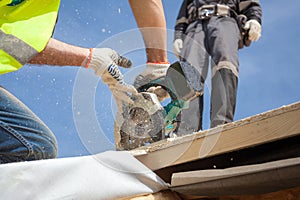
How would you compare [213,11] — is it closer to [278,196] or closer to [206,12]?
[206,12]

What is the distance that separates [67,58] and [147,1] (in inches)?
33.8

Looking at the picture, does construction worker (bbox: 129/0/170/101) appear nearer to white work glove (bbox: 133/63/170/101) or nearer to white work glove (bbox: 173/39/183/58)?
white work glove (bbox: 133/63/170/101)

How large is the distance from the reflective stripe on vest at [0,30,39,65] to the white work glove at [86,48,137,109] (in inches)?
14.4

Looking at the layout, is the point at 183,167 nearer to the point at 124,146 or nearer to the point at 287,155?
the point at 287,155

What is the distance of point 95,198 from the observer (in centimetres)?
137

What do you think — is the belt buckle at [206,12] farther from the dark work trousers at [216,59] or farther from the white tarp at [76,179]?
the white tarp at [76,179]

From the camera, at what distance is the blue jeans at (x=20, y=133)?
138 cm

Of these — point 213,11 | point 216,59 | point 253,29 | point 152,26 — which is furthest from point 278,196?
point 213,11

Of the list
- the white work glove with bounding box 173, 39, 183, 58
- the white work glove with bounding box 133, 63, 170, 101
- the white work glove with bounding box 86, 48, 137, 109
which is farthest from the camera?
the white work glove with bounding box 173, 39, 183, 58

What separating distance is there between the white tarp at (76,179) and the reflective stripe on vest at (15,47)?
35 centimetres

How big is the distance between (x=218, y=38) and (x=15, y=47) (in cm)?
239

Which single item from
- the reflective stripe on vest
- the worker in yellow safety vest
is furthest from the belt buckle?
the reflective stripe on vest

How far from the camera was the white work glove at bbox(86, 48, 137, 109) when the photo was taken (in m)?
1.73

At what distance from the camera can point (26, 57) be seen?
1371 millimetres
